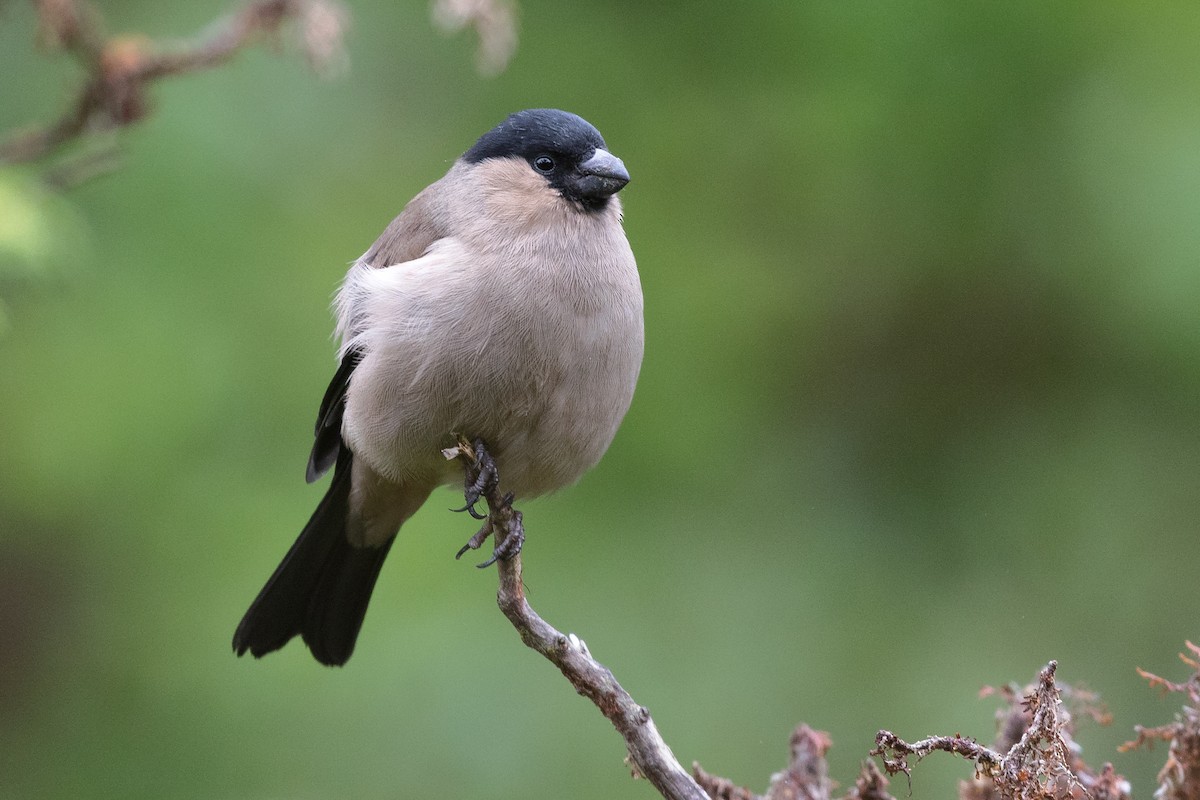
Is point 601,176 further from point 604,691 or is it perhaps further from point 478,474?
point 604,691

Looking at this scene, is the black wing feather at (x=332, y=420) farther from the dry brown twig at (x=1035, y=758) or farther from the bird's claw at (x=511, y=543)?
the dry brown twig at (x=1035, y=758)

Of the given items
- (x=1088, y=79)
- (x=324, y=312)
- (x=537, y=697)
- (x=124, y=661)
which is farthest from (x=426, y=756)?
(x=1088, y=79)

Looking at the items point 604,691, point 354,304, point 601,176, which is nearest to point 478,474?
point 354,304

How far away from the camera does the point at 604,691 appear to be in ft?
9.27

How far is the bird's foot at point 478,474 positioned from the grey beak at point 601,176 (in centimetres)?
81

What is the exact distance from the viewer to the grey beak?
3.97m

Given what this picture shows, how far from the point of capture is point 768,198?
6.26m

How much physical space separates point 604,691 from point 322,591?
2016mm

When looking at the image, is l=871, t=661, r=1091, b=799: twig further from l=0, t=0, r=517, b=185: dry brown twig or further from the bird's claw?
l=0, t=0, r=517, b=185: dry brown twig

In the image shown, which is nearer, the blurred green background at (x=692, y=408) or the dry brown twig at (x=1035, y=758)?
the dry brown twig at (x=1035, y=758)

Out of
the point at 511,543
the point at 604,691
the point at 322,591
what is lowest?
the point at 604,691

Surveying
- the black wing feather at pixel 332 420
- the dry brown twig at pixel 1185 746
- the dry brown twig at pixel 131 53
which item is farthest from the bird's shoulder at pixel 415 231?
the dry brown twig at pixel 1185 746

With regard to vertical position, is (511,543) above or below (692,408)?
below

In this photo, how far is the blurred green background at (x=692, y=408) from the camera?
5.54 metres
